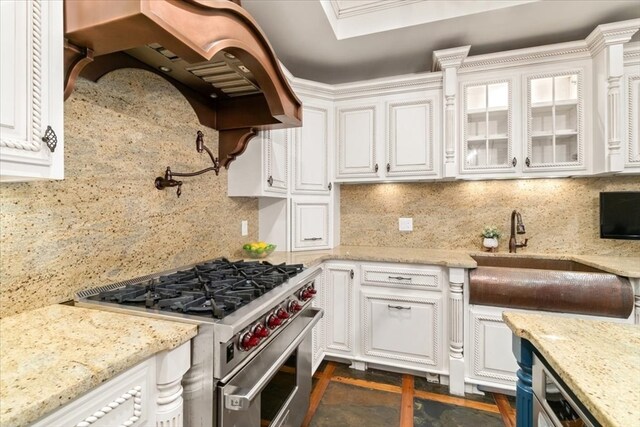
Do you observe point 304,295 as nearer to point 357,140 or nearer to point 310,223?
point 310,223

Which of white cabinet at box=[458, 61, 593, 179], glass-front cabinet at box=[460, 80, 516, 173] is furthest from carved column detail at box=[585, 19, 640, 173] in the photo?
glass-front cabinet at box=[460, 80, 516, 173]

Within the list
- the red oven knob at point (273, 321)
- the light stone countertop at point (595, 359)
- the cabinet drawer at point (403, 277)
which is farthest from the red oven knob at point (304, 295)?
the light stone countertop at point (595, 359)

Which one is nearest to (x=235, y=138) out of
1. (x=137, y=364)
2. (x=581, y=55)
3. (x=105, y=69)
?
(x=105, y=69)

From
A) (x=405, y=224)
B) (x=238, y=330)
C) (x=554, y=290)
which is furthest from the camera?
(x=405, y=224)

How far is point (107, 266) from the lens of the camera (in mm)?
1333

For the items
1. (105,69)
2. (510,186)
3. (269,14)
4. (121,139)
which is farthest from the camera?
(510,186)

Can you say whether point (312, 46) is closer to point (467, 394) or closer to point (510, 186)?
point (510, 186)

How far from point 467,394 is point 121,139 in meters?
2.58

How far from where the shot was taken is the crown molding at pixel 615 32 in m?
1.88

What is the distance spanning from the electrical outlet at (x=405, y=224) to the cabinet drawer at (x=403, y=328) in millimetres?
746

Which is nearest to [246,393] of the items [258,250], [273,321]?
[273,321]

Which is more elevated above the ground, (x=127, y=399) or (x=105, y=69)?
(x=105, y=69)

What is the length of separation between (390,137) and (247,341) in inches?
79.0

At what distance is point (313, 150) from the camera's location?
257 cm
